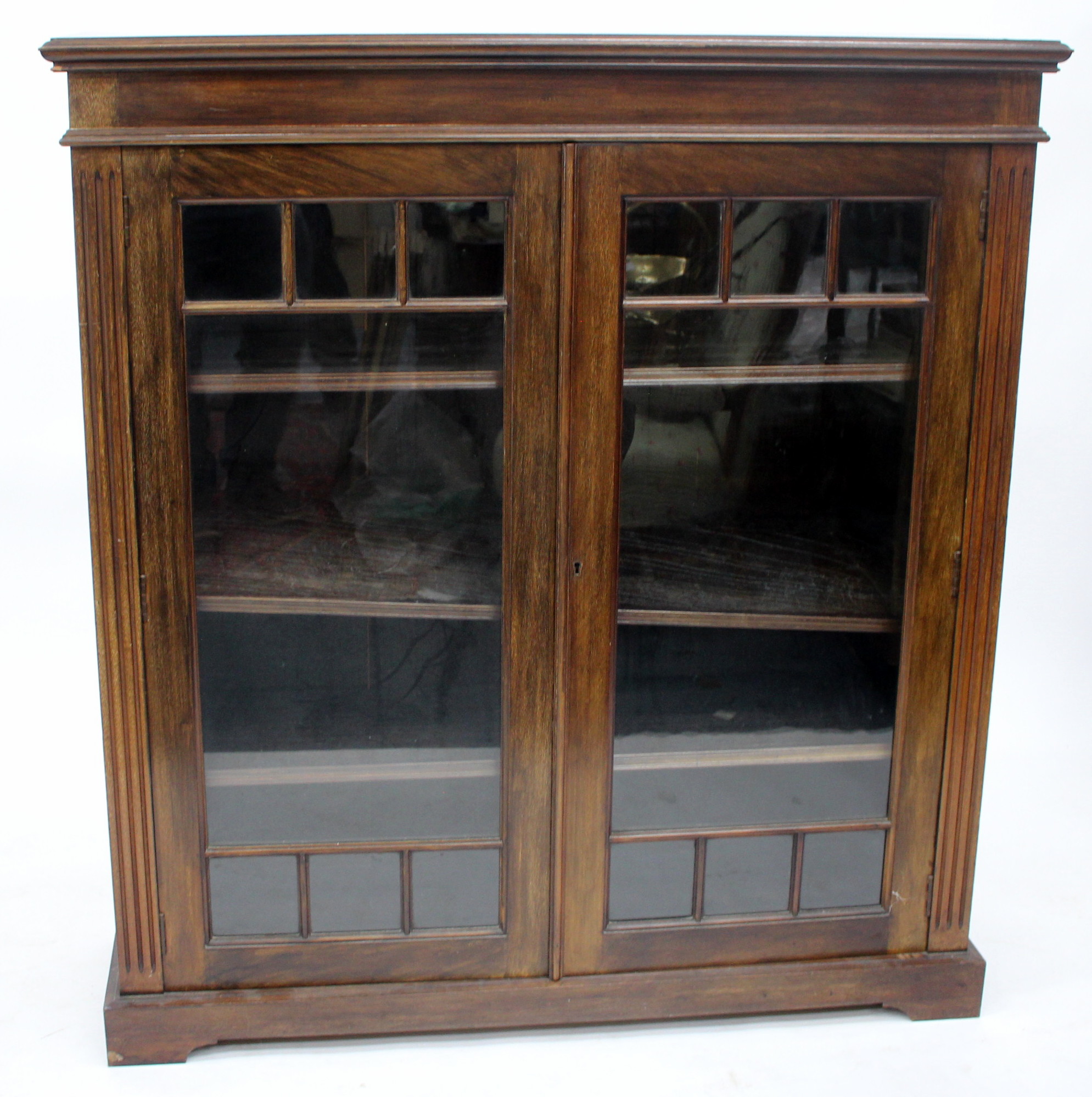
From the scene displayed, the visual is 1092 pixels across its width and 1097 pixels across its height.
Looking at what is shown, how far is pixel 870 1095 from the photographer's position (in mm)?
1887

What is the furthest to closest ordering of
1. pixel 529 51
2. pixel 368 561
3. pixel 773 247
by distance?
pixel 368 561 → pixel 773 247 → pixel 529 51

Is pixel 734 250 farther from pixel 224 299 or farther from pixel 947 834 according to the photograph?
pixel 947 834

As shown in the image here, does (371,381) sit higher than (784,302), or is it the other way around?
(784,302)

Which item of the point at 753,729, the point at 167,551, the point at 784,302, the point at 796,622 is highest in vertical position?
the point at 784,302

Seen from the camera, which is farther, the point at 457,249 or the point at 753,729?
the point at 753,729

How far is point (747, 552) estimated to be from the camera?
1.94 m

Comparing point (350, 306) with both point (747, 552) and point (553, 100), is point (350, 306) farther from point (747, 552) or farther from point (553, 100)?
point (747, 552)

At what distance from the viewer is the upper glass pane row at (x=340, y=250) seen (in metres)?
1.75

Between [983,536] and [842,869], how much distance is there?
52 centimetres

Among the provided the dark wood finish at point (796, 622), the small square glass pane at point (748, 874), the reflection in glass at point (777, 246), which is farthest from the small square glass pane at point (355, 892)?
the reflection in glass at point (777, 246)

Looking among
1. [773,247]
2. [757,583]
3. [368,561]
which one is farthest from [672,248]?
[368,561]

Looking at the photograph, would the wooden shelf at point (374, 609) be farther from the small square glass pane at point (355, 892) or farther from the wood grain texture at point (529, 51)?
the wood grain texture at point (529, 51)

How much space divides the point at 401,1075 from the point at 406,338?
3.29ft

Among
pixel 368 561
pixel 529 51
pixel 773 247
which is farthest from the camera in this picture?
pixel 368 561
